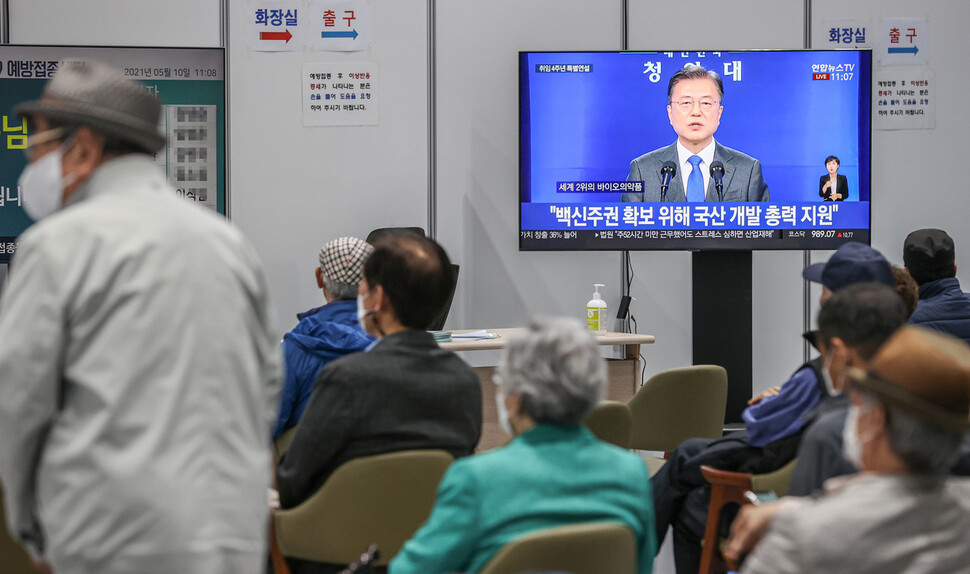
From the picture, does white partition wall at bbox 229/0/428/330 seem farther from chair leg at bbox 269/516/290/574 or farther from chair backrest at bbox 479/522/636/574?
chair backrest at bbox 479/522/636/574

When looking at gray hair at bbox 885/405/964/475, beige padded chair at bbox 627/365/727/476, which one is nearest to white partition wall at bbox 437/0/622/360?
beige padded chair at bbox 627/365/727/476

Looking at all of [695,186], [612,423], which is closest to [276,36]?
[695,186]

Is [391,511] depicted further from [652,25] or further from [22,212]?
[652,25]

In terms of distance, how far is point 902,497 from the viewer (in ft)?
4.32

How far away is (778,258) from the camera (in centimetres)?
561

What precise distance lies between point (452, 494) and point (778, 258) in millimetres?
4482

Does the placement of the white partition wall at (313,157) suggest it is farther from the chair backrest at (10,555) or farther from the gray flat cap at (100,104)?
the gray flat cap at (100,104)

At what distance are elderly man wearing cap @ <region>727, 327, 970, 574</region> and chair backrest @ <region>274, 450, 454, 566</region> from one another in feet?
2.85

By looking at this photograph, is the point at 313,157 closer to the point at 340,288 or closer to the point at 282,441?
the point at 340,288

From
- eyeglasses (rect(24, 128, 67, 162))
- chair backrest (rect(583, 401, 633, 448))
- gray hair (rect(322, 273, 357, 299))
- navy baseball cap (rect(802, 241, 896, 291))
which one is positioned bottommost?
chair backrest (rect(583, 401, 633, 448))

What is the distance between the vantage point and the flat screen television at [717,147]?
15.8 ft

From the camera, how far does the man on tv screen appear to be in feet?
15.8

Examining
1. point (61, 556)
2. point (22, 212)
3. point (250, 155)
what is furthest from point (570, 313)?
point (61, 556)

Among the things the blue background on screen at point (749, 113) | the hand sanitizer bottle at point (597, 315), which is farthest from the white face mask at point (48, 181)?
the blue background on screen at point (749, 113)
